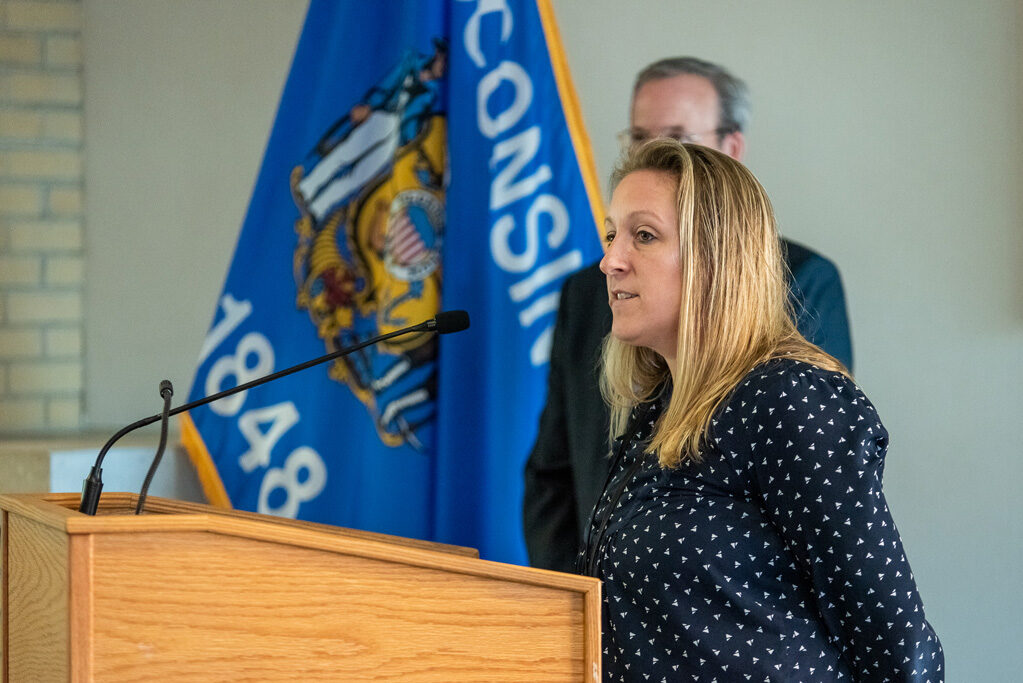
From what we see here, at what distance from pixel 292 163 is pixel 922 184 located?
4.74 feet

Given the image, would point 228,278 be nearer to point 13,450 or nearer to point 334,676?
point 13,450

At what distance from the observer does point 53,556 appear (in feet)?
3.16

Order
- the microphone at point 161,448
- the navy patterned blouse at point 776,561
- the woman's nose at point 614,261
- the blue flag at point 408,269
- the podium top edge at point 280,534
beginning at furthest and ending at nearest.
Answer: the blue flag at point 408,269, the woman's nose at point 614,261, the navy patterned blouse at point 776,561, the microphone at point 161,448, the podium top edge at point 280,534

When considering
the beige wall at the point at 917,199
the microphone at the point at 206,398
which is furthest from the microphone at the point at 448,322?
the beige wall at the point at 917,199

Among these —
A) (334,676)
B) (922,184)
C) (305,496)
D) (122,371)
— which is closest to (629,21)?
(922,184)

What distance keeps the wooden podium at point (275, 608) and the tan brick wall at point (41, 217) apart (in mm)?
1998

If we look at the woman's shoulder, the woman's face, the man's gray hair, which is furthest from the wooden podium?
the man's gray hair

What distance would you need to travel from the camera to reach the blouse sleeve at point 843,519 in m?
1.18

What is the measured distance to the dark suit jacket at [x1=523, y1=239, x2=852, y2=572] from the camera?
6.75 feet

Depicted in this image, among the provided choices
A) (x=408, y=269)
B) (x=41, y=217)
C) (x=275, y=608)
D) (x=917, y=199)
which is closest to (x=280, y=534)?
(x=275, y=608)

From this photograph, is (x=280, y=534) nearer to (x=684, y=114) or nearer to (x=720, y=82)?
(x=684, y=114)

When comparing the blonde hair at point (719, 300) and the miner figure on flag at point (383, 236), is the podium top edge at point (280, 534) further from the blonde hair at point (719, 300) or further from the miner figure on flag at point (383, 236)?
the miner figure on flag at point (383, 236)

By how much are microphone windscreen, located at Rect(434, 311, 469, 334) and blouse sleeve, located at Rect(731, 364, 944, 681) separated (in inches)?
15.8

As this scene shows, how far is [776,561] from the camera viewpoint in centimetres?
125
